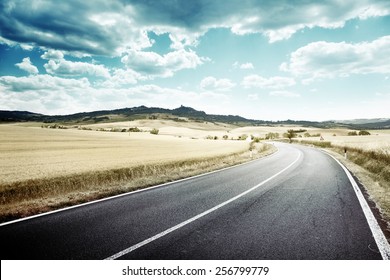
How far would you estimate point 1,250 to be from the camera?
5.41 meters

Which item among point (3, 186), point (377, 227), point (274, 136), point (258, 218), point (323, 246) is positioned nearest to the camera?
point (323, 246)

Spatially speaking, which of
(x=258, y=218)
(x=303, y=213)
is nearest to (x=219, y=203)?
(x=258, y=218)

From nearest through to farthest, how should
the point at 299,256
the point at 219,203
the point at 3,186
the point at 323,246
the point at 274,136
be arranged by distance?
the point at 299,256 → the point at 323,246 → the point at 219,203 → the point at 3,186 → the point at 274,136

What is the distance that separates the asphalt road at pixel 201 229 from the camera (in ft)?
17.4

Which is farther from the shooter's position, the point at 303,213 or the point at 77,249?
the point at 303,213

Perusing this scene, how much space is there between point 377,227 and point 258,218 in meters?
2.69

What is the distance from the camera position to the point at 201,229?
6.58 meters

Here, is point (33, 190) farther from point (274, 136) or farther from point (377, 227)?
point (274, 136)

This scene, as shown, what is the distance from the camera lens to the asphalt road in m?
5.31

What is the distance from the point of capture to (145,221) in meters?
7.20

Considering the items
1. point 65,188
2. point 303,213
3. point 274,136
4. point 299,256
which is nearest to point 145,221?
point 299,256

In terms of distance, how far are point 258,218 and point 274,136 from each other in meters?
130
